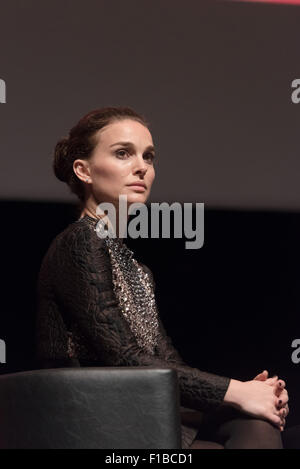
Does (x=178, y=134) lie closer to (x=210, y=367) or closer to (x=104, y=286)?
(x=210, y=367)

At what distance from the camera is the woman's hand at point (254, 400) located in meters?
1.61

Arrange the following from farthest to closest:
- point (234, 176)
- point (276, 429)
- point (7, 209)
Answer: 1. point (234, 176)
2. point (7, 209)
3. point (276, 429)

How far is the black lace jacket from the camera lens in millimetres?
1614

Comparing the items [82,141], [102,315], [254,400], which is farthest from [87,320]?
[82,141]

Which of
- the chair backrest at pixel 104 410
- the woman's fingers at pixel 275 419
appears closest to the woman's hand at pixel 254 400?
the woman's fingers at pixel 275 419

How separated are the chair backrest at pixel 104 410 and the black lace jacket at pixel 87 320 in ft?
Result: 0.37

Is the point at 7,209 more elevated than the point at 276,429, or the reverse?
the point at 7,209

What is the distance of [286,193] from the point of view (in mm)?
2750

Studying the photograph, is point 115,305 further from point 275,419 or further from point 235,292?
point 235,292

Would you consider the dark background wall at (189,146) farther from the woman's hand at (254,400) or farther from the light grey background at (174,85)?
the woman's hand at (254,400)

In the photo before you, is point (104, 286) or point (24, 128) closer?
point (104, 286)

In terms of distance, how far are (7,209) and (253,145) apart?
91 centimetres

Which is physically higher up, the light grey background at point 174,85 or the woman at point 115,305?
the light grey background at point 174,85

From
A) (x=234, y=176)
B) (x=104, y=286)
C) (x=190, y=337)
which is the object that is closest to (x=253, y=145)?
(x=234, y=176)
